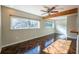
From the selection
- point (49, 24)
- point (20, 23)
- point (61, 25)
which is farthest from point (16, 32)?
point (61, 25)

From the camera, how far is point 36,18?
2.07 m

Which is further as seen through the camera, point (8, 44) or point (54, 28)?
point (54, 28)

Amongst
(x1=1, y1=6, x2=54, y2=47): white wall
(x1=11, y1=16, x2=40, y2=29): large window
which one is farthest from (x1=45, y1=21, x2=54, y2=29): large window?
(x1=11, y1=16, x2=40, y2=29): large window

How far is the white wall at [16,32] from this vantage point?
1.78 m

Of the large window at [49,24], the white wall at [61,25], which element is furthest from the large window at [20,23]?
the white wall at [61,25]

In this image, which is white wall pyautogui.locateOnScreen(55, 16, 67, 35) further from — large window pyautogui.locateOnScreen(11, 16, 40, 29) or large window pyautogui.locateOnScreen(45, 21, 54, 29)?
large window pyautogui.locateOnScreen(11, 16, 40, 29)

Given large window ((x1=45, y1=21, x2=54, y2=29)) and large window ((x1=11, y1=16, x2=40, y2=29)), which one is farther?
large window ((x1=45, y1=21, x2=54, y2=29))

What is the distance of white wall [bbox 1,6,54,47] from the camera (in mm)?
1777

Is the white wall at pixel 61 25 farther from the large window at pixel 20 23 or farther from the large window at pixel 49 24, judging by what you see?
the large window at pixel 20 23

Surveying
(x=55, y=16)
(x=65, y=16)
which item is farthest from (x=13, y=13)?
(x=65, y=16)

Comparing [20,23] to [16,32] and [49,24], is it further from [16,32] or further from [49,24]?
[49,24]

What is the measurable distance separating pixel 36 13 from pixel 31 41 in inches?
25.1

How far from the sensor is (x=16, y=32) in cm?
200
